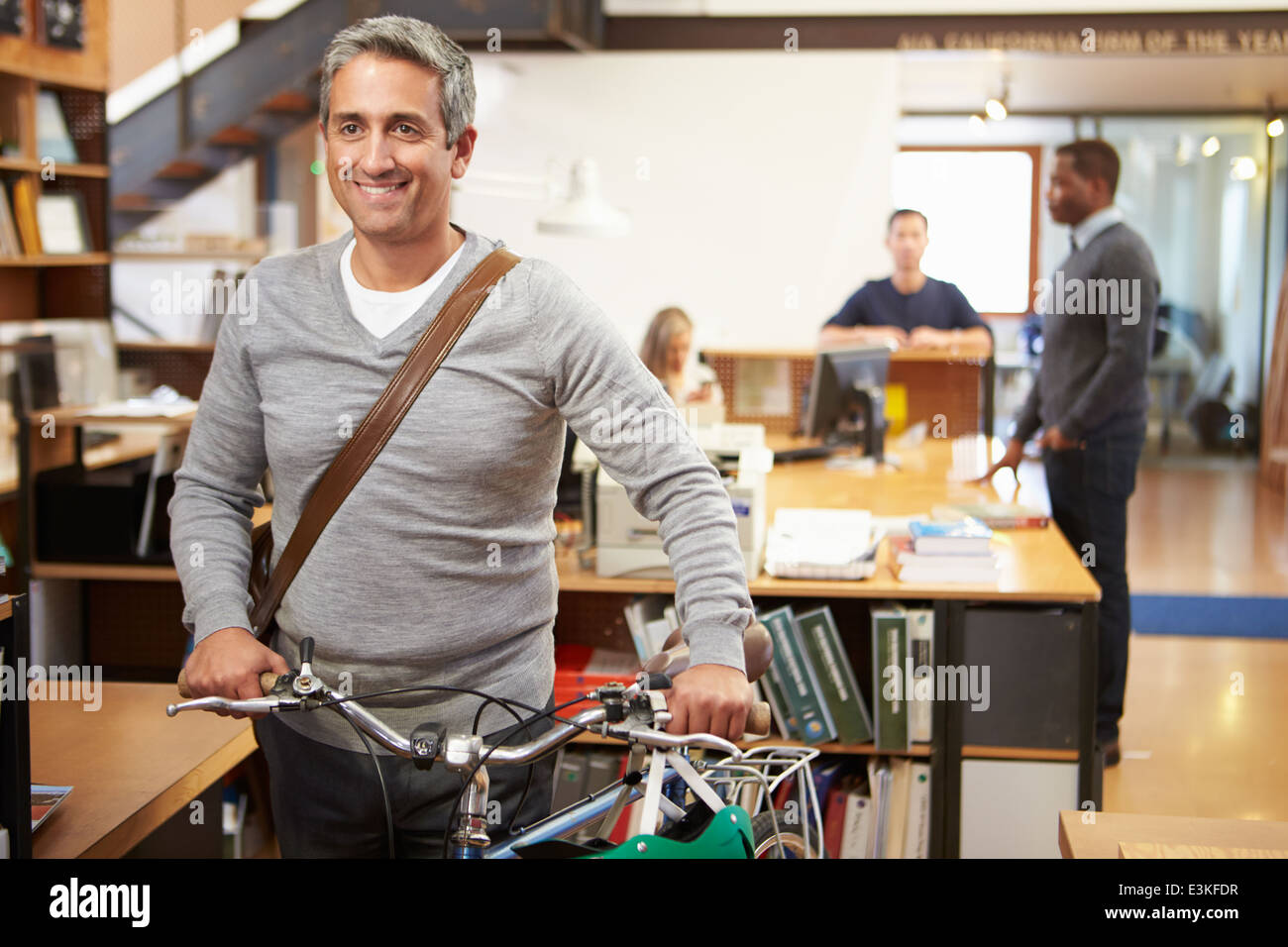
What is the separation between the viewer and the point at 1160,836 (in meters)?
1.57

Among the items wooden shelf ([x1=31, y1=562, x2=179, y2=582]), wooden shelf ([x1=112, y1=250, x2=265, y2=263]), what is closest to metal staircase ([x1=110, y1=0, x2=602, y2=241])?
wooden shelf ([x1=112, y1=250, x2=265, y2=263])

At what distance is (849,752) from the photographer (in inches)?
120

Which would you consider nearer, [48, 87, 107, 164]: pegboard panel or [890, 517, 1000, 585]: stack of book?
[890, 517, 1000, 585]: stack of book

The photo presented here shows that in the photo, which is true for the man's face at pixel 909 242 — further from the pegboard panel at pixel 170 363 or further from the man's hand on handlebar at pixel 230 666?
the man's hand on handlebar at pixel 230 666

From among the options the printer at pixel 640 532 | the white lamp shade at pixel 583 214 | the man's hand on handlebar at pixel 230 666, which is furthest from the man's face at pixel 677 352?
the man's hand on handlebar at pixel 230 666

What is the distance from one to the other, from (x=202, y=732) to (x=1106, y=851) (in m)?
1.23

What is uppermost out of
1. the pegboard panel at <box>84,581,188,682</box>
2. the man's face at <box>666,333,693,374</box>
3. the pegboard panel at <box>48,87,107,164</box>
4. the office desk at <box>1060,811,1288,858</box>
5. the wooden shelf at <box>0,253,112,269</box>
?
→ the pegboard panel at <box>48,87,107,164</box>

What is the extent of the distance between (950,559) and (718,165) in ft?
16.9

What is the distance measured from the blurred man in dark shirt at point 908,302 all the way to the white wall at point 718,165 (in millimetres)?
1993

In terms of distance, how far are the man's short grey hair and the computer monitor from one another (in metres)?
3.16

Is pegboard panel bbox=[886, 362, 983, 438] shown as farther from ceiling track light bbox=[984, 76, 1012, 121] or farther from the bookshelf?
the bookshelf

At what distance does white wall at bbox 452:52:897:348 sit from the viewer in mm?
7555

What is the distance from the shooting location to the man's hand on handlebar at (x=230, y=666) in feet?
4.55
